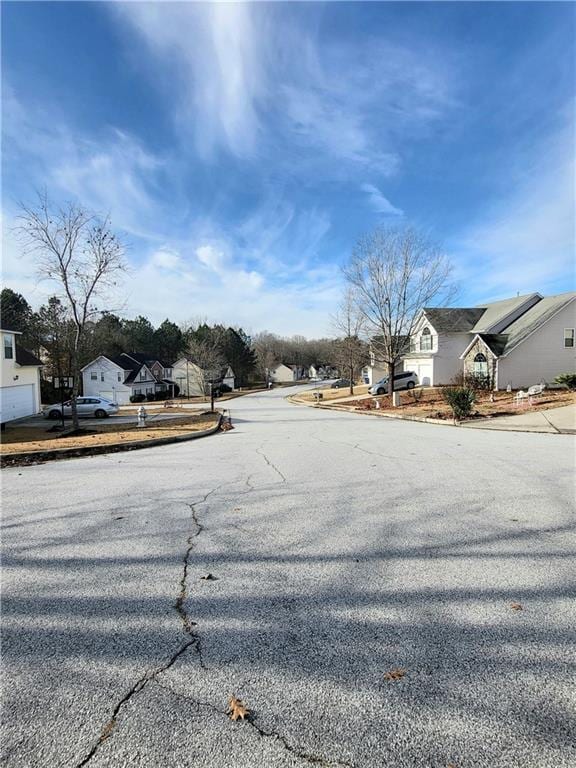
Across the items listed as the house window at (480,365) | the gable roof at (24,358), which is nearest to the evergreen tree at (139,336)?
the gable roof at (24,358)

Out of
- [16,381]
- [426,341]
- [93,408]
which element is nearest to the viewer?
[16,381]

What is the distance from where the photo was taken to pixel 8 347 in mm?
24750

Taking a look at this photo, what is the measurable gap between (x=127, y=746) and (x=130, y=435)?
12.0m

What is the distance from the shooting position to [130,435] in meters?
13.1

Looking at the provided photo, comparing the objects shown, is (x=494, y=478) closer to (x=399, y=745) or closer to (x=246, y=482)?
(x=246, y=482)

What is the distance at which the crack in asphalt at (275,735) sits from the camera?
68.6 inches

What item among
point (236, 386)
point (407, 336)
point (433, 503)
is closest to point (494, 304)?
point (407, 336)

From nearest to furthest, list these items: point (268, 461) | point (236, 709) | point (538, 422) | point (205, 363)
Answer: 1. point (236, 709)
2. point (268, 461)
3. point (538, 422)
4. point (205, 363)

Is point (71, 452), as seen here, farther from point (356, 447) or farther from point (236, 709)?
point (236, 709)

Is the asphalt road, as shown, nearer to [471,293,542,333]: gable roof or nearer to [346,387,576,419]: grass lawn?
[346,387,576,419]: grass lawn

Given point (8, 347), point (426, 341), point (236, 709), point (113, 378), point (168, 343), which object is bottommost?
point (236, 709)

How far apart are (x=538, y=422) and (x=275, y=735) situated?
14.9 metres

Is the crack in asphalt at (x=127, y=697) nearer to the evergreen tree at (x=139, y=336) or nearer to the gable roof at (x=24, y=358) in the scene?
the gable roof at (x=24, y=358)

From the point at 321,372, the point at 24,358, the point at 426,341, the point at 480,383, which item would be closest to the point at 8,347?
the point at 24,358
